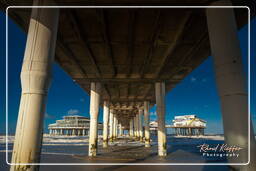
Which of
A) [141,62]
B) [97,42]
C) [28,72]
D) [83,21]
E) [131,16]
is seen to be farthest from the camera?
[141,62]

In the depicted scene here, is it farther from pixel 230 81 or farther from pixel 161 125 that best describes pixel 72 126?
pixel 230 81

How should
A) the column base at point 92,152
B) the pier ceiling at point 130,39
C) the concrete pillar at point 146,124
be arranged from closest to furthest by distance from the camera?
the pier ceiling at point 130,39
the column base at point 92,152
the concrete pillar at point 146,124

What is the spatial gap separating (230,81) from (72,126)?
510ft

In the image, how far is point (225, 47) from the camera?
23.0ft

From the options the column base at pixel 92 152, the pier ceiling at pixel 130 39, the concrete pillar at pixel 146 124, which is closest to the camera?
the pier ceiling at pixel 130 39

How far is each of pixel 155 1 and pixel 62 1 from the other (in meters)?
4.34

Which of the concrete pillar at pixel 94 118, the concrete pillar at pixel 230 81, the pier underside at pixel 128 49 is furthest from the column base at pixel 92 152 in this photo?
the concrete pillar at pixel 230 81

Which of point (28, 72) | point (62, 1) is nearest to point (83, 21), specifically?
point (62, 1)

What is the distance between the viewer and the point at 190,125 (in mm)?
151625

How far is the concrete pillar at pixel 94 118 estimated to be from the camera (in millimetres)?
20605

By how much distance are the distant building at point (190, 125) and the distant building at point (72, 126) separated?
237 feet

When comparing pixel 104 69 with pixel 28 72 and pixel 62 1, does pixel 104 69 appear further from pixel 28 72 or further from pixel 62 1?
pixel 28 72

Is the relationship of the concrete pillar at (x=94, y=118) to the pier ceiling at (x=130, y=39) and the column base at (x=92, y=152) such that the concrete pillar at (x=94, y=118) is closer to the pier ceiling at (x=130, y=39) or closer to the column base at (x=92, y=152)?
the column base at (x=92, y=152)

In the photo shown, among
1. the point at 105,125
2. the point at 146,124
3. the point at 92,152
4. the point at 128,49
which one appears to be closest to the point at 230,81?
the point at 128,49
